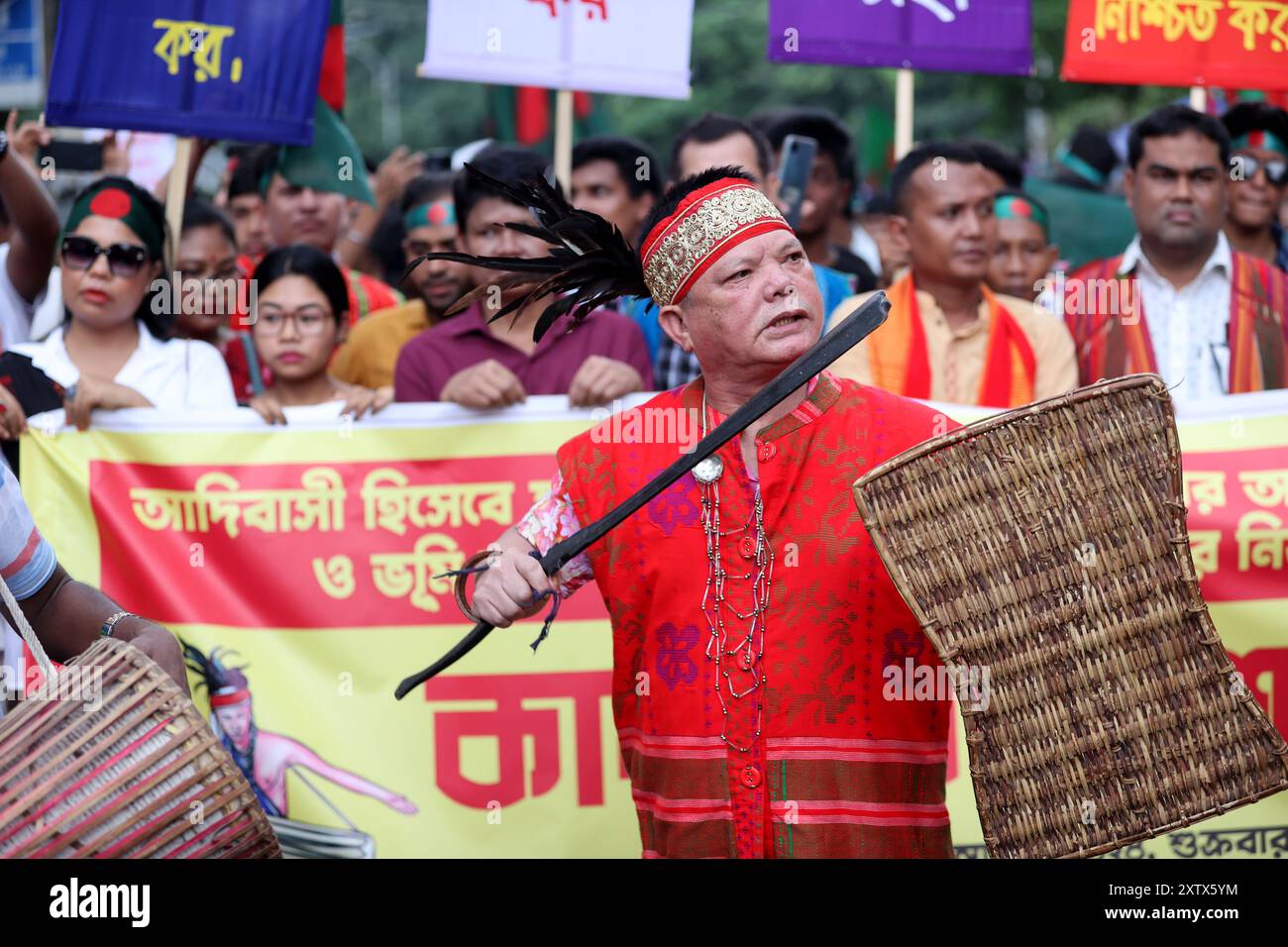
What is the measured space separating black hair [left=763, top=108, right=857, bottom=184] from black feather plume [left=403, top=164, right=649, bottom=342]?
3637 millimetres

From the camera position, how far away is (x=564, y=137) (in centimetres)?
582

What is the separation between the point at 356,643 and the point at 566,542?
6.13ft

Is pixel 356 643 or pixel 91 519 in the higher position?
pixel 91 519

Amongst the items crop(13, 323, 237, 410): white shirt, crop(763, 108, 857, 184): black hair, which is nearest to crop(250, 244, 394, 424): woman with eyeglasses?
crop(13, 323, 237, 410): white shirt

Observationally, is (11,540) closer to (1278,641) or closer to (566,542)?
(566,542)

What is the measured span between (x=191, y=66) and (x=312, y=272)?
881mm

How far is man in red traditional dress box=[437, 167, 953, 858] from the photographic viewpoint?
2965mm

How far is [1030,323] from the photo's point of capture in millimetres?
5082

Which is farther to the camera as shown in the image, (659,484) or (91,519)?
(91,519)

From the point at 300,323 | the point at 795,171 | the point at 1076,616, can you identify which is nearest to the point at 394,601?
the point at 300,323

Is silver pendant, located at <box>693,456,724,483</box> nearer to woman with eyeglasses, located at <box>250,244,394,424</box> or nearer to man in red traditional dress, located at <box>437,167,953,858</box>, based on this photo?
man in red traditional dress, located at <box>437,167,953,858</box>

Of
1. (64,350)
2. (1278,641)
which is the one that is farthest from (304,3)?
(1278,641)

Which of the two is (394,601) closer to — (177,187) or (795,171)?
(177,187)

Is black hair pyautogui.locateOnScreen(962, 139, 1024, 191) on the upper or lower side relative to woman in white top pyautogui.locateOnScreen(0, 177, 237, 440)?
upper
